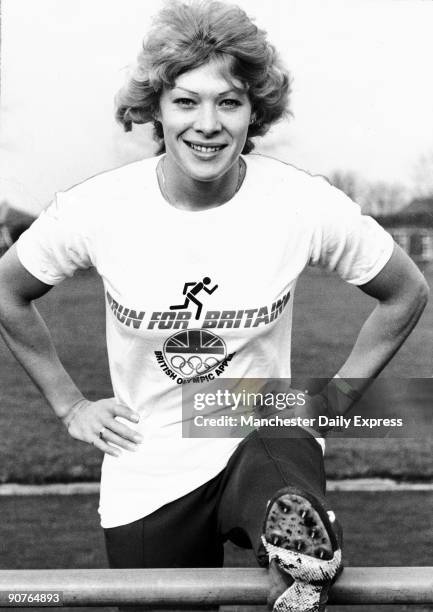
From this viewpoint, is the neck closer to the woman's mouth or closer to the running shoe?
the woman's mouth

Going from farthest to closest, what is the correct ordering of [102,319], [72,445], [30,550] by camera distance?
[102,319] → [72,445] → [30,550]

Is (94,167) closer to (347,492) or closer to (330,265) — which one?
(330,265)

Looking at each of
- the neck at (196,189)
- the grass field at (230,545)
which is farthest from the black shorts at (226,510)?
the grass field at (230,545)

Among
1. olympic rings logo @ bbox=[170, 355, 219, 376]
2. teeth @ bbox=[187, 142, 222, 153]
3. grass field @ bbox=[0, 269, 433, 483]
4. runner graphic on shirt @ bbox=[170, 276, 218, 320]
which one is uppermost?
teeth @ bbox=[187, 142, 222, 153]

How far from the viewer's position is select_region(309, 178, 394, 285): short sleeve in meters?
1.16

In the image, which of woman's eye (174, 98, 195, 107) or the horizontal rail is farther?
woman's eye (174, 98, 195, 107)

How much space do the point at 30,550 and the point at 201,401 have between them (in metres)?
1.38

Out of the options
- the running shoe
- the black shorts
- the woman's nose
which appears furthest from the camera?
the woman's nose

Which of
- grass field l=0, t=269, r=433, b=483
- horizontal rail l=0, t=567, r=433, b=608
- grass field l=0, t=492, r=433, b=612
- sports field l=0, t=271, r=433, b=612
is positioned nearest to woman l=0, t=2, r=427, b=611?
horizontal rail l=0, t=567, r=433, b=608

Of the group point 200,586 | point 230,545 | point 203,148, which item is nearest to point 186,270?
point 203,148

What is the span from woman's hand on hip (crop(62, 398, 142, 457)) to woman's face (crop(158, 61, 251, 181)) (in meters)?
0.27

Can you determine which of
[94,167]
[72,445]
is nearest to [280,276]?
[94,167]

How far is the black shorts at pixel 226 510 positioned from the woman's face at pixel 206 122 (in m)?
0.28

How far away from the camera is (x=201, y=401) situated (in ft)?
3.97
